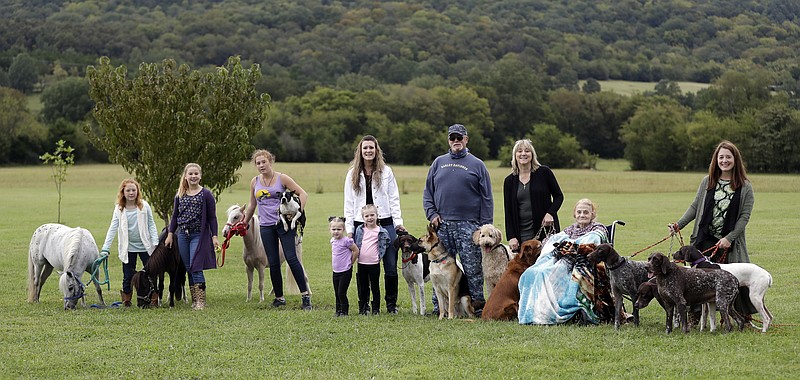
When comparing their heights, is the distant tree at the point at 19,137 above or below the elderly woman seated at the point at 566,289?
above

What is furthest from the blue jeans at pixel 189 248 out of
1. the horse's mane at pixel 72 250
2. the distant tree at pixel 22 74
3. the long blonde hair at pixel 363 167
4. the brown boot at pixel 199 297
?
the distant tree at pixel 22 74

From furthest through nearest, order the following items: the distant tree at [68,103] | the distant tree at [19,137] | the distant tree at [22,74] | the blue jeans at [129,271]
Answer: the distant tree at [22,74], the distant tree at [68,103], the distant tree at [19,137], the blue jeans at [129,271]

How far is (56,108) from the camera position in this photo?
301ft

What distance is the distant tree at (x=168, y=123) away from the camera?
1888 centimetres

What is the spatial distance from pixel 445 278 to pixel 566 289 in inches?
57.9

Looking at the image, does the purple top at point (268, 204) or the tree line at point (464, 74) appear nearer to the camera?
the purple top at point (268, 204)

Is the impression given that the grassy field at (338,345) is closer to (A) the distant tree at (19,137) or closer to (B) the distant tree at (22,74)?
(A) the distant tree at (19,137)

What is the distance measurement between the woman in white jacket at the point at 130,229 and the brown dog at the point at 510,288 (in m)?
5.14

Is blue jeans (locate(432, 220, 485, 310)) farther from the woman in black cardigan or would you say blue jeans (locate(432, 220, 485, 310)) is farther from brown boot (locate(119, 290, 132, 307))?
brown boot (locate(119, 290, 132, 307))

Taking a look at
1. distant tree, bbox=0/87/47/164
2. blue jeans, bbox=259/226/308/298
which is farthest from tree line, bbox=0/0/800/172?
blue jeans, bbox=259/226/308/298

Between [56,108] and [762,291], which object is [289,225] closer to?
[762,291]

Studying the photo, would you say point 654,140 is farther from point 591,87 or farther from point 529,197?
point 529,197

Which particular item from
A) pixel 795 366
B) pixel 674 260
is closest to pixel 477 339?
pixel 674 260

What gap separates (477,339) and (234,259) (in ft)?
40.7
